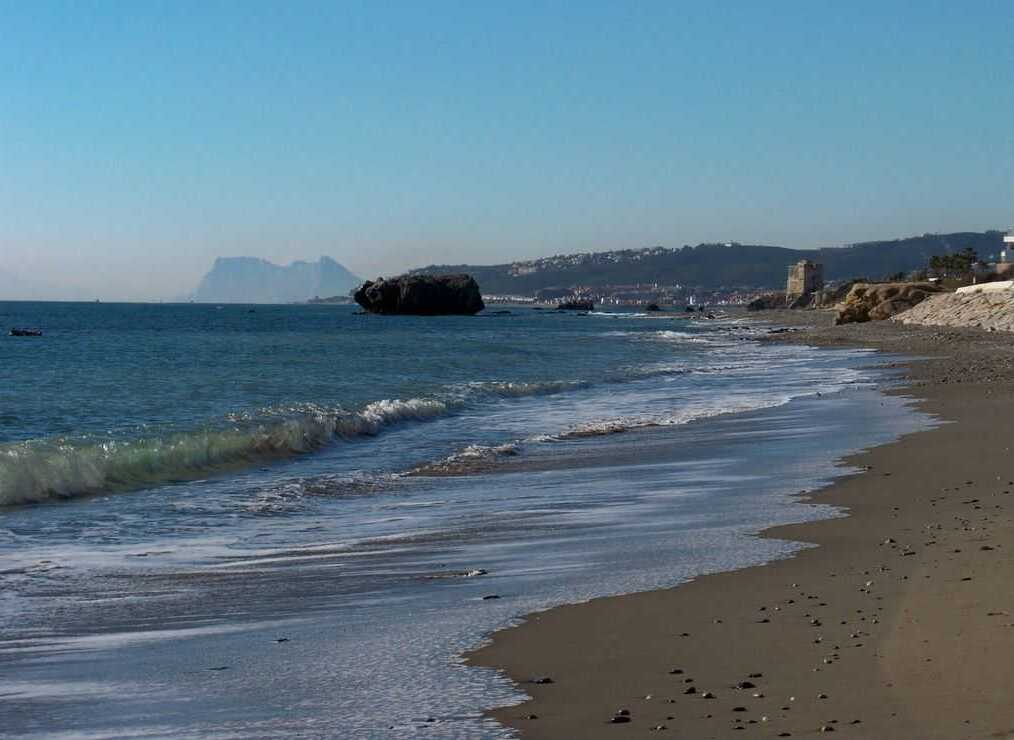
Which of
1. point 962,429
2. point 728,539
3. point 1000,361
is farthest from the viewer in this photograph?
point 1000,361

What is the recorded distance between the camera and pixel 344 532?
1111 cm

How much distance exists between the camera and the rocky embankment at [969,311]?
63.7 m

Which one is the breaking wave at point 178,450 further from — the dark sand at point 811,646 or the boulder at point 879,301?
the boulder at point 879,301

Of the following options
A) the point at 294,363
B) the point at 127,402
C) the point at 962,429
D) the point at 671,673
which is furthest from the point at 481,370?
the point at 671,673

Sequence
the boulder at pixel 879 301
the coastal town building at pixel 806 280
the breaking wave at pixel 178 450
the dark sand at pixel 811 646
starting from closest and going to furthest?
the dark sand at pixel 811 646, the breaking wave at pixel 178 450, the boulder at pixel 879 301, the coastal town building at pixel 806 280

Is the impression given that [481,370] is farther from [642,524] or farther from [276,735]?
[276,735]

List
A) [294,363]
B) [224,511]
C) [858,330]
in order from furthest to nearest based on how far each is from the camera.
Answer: [858,330] < [294,363] < [224,511]

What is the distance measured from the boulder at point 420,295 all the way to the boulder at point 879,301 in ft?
233

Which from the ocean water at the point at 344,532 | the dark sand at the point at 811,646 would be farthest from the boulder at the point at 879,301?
the dark sand at the point at 811,646

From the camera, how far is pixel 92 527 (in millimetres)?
11852

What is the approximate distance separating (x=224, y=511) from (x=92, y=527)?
1.44 m

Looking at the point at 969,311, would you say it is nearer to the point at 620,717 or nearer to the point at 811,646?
the point at 811,646

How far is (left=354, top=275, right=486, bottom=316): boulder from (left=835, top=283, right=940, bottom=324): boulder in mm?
70900

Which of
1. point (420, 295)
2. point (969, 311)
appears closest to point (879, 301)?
point (969, 311)
